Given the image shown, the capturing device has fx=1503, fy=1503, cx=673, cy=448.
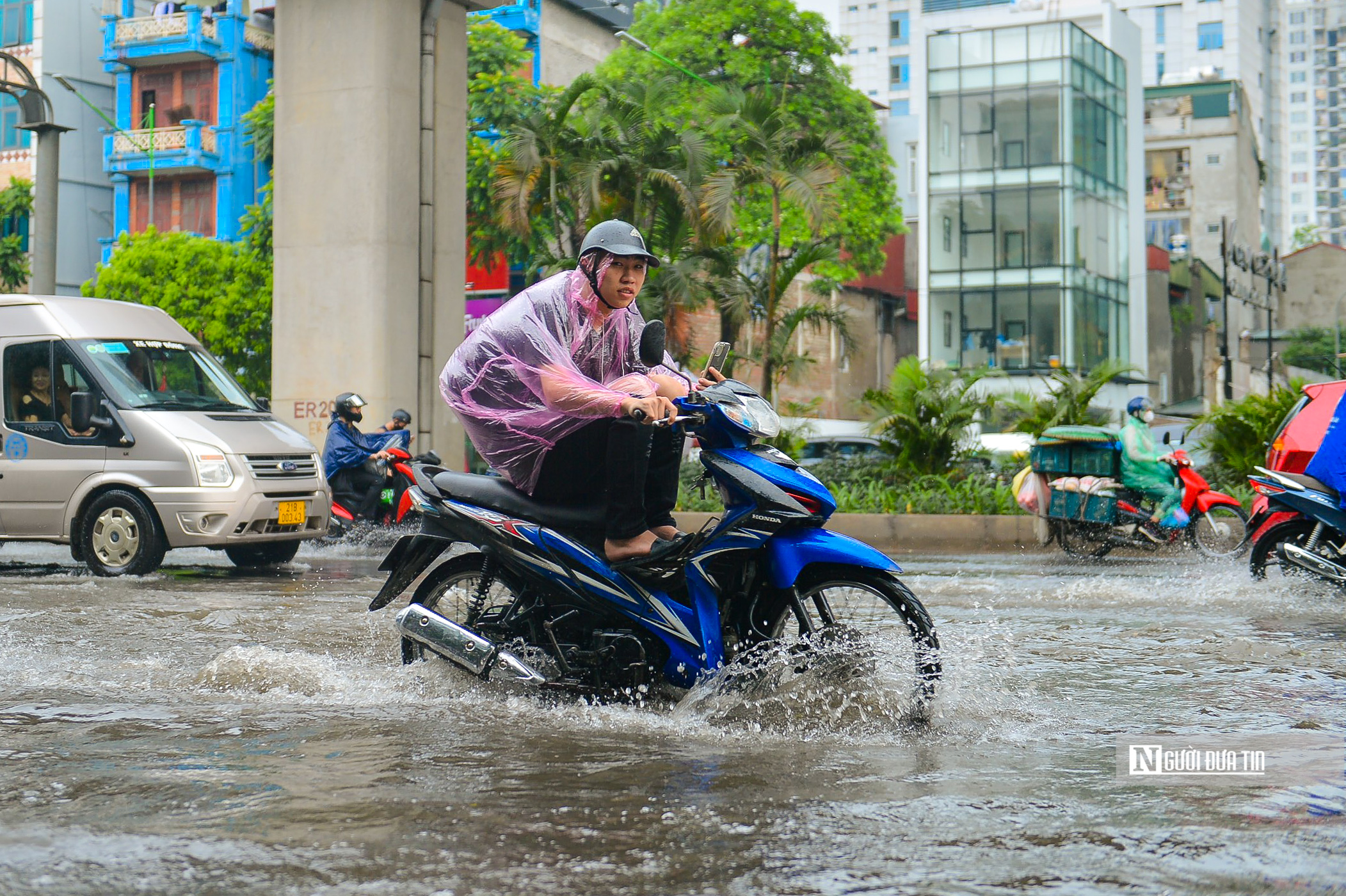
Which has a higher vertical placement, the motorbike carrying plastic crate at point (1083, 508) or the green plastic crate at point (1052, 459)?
the green plastic crate at point (1052, 459)

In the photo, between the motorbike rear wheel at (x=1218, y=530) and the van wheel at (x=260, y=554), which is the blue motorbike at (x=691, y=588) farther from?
the motorbike rear wheel at (x=1218, y=530)

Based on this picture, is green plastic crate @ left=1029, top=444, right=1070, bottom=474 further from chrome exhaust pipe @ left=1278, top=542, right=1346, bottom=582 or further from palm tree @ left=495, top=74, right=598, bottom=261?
palm tree @ left=495, top=74, right=598, bottom=261

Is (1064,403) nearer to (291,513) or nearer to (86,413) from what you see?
(291,513)

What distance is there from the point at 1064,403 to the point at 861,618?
1437cm

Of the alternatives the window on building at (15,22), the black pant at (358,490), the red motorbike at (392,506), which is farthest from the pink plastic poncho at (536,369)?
the window on building at (15,22)

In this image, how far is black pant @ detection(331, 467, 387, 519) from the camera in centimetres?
1478

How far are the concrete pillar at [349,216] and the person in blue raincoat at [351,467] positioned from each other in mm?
3506

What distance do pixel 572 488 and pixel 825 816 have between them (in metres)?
1.87

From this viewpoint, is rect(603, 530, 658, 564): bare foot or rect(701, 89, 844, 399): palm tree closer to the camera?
rect(603, 530, 658, 564): bare foot

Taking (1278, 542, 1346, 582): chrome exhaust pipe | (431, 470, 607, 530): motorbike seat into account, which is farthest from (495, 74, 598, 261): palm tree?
(431, 470, 607, 530): motorbike seat

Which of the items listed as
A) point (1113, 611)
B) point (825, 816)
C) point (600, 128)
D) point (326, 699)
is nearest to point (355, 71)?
point (600, 128)

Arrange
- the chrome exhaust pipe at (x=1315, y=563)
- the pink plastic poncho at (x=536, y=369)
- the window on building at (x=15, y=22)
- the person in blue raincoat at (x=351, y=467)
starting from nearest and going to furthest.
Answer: the pink plastic poncho at (x=536, y=369), the chrome exhaust pipe at (x=1315, y=563), the person in blue raincoat at (x=351, y=467), the window on building at (x=15, y=22)

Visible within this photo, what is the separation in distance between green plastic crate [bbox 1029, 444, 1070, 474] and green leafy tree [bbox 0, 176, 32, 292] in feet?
143

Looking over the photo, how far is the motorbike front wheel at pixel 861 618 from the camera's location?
477 centimetres
